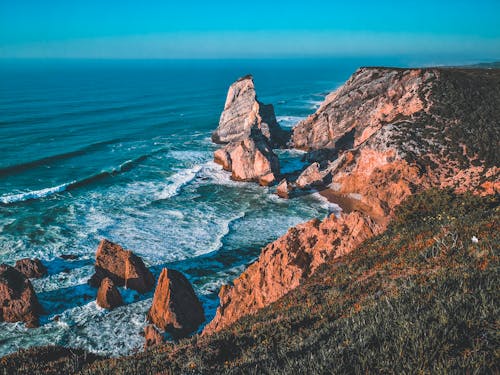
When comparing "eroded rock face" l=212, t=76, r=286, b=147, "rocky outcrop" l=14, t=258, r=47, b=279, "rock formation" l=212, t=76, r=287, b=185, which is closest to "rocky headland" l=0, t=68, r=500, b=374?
"rock formation" l=212, t=76, r=287, b=185

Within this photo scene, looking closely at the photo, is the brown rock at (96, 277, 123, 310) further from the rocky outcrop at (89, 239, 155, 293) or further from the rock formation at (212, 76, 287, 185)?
the rock formation at (212, 76, 287, 185)

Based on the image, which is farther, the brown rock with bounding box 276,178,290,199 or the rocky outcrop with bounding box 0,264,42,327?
the brown rock with bounding box 276,178,290,199

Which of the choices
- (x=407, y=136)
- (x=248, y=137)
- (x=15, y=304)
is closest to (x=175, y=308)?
(x=15, y=304)

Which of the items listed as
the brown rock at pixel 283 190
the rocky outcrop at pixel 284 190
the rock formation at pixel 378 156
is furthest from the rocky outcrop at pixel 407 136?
the brown rock at pixel 283 190

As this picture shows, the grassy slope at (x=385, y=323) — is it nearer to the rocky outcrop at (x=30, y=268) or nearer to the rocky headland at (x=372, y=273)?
the rocky headland at (x=372, y=273)

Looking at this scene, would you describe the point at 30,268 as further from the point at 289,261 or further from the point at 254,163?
the point at 254,163

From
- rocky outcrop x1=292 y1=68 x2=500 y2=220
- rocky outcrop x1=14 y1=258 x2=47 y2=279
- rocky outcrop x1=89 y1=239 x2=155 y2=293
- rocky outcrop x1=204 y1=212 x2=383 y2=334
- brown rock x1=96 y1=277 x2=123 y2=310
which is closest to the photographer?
rocky outcrop x1=204 y1=212 x2=383 y2=334

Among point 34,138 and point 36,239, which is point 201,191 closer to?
point 36,239
